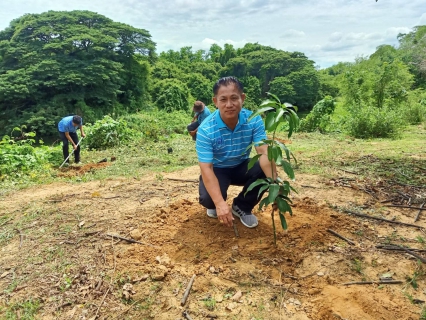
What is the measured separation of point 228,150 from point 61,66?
737 inches

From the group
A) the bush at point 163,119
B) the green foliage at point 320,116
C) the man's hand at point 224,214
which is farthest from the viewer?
the bush at point 163,119

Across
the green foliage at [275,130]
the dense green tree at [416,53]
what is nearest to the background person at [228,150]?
the green foliage at [275,130]

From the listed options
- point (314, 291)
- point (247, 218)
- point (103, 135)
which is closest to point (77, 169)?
point (103, 135)

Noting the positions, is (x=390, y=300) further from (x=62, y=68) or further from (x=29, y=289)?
(x=62, y=68)

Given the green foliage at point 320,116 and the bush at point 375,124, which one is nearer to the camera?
the bush at point 375,124

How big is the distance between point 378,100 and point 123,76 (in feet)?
53.7

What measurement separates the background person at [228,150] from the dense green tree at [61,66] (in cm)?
1698

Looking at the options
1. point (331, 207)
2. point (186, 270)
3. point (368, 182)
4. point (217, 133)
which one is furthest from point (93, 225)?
point (368, 182)

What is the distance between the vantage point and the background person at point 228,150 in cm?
215

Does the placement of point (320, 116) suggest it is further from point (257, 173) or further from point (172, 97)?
point (172, 97)

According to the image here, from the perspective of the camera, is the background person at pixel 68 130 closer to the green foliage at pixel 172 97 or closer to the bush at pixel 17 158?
the bush at pixel 17 158

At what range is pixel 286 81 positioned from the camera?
28.6 metres

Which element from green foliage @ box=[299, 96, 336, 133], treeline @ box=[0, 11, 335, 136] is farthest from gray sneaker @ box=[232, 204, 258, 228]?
treeline @ box=[0, 11, 335, 136]

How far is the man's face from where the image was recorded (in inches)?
84.2
